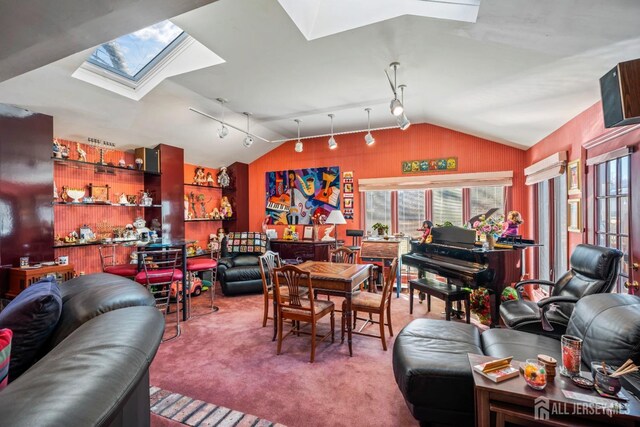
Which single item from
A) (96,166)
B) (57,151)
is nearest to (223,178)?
(96,166)

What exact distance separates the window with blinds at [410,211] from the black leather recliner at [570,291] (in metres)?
2.72

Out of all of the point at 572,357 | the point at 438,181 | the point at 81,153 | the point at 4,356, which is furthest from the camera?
the point at 438,181

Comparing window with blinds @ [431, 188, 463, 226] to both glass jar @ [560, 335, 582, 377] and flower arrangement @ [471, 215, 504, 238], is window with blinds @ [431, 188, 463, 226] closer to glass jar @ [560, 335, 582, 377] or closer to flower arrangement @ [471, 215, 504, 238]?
flower arrangement @ [471, 215, 504, 238]

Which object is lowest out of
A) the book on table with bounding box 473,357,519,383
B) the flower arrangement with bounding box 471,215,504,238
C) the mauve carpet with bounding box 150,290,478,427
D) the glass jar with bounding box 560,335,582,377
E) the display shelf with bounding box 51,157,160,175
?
the mauve carpet with bounding box 150,290,478,427

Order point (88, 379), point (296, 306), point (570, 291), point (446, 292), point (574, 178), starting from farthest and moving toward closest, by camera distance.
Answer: point (446, 292)
point (574, 178)
point (296, 306)
point (570, 291)
point (88, 379)

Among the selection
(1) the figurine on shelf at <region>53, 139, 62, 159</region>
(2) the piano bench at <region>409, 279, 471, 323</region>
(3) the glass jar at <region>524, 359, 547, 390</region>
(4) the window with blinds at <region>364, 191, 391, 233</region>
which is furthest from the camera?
(4) the window with blinds at <region>364, 191, 391, 233</region>

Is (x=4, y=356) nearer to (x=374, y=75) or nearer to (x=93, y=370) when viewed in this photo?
(x=93, y=370)

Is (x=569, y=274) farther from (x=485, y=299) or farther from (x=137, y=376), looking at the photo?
(x=137, y=376)

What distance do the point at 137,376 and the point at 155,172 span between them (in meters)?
4.55

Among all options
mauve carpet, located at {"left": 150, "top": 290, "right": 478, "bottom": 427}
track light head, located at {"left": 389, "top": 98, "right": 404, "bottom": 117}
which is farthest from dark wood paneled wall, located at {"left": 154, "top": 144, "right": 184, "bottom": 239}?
track light head, located at {"left": 389, "top": 98, "right": 404, "bottom": 117}

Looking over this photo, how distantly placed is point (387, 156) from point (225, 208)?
3.61m

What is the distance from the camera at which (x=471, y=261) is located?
3.36 metres

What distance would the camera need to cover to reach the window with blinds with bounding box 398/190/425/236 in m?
5.41

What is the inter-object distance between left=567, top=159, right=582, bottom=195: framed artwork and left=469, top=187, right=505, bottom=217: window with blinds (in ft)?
5.25
